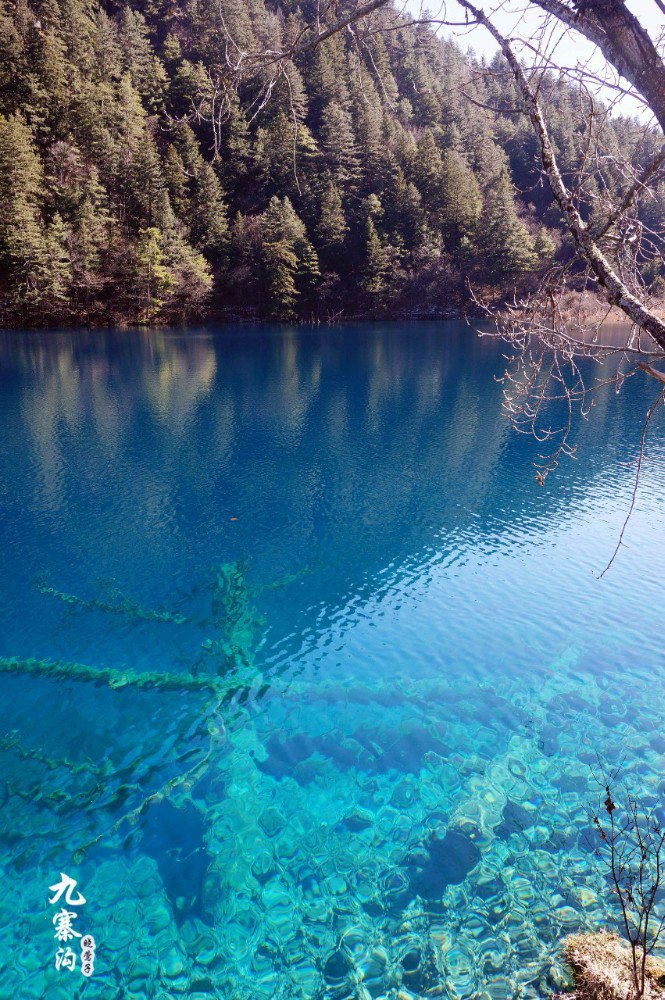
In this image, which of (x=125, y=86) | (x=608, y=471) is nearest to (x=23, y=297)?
(x=125, y=86)

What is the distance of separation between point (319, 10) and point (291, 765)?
5832 millimetres

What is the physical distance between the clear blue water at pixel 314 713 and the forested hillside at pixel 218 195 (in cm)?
3351

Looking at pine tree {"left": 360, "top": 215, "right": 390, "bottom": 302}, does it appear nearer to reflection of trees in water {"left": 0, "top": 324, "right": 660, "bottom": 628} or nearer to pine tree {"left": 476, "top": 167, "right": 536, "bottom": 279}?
pine tree {"left": 476, "top": 167, "right": 536, "bottom": 279}

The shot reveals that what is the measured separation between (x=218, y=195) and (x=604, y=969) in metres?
56.9

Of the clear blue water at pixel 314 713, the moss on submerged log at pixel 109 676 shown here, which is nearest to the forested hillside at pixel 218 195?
the clear blue water at pixel 314 713

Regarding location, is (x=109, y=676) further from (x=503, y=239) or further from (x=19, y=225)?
(x=503, y=239)

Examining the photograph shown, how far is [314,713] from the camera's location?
6730mm

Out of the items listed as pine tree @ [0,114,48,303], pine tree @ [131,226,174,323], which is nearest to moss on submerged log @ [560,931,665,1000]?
pine tree @ [0,114,48,303]

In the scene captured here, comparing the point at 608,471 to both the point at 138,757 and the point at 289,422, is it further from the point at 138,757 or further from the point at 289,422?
the point at 138,757

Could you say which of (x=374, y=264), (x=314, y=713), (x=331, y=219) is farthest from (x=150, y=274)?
(x=314, y=713)

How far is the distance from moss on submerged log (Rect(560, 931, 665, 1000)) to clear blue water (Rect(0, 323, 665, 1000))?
0.13m

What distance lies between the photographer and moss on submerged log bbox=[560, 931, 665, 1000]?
3568 mm

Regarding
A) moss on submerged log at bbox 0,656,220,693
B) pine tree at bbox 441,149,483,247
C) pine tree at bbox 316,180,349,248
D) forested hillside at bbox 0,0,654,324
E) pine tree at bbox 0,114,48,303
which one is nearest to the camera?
moss on submerged log at bbox 0,656,220,693

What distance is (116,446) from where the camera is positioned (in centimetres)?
1673
